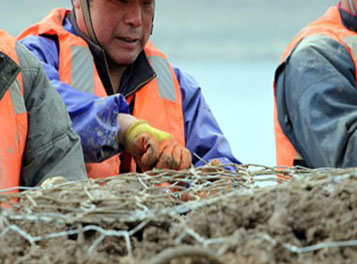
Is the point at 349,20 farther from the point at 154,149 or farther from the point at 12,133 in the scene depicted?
the point at 12,133

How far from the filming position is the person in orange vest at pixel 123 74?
2.15m

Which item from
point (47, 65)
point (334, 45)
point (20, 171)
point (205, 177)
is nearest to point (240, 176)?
point (205, 177)

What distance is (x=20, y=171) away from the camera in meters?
1.64

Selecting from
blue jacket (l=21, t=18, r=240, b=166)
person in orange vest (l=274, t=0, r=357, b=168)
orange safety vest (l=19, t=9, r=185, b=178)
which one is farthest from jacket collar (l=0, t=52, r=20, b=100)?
person in orange vest (l=274, t=0, r=357, b=168)

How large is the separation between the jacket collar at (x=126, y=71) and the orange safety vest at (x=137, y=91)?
21 mm

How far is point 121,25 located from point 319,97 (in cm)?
70

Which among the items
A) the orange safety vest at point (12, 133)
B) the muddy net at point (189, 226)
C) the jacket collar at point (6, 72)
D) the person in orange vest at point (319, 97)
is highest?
the jacket collar at point (6, 72)

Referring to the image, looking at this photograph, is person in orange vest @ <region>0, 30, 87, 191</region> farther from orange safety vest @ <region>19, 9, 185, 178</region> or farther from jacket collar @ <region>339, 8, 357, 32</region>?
jacket collar @ <region>339, 8, 357, 32</region>

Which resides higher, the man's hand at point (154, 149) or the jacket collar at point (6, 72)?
the jacket collar at point (6, 72)

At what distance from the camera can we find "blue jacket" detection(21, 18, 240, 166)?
193 cm

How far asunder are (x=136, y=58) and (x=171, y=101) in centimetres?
19

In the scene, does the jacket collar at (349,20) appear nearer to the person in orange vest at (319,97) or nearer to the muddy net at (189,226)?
the person in orange vest at (319,97)

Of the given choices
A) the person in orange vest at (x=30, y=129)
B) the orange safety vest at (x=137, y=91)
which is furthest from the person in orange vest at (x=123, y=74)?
the person in orange vest at (x=30, y=129)

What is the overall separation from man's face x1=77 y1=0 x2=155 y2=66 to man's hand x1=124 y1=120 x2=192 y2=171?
406 mm
